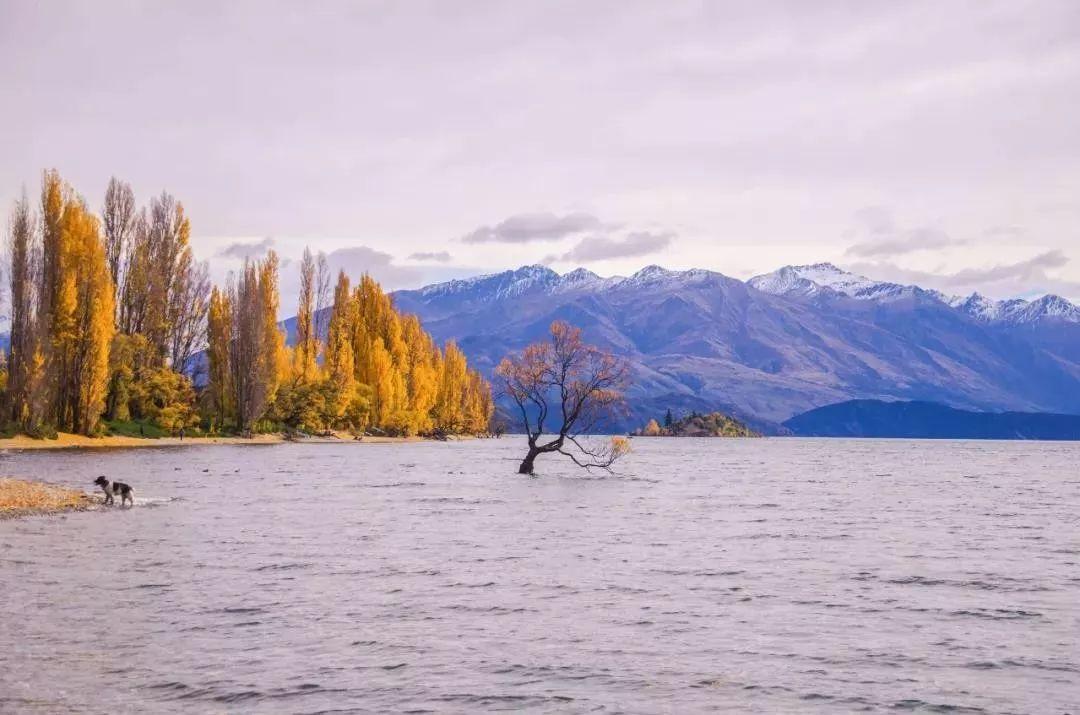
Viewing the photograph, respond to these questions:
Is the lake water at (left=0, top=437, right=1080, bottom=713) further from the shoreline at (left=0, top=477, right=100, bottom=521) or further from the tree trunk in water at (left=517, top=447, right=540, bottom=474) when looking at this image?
the tree trunk in water at (left=517, top=447, right=540, bottom=474)

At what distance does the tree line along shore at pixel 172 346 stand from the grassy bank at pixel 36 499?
45.4 metres

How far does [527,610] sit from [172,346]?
103 metres

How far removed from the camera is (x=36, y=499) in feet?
139

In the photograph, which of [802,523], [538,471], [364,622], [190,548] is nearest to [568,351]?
[538,471]

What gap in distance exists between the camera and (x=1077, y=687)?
17.4 metres

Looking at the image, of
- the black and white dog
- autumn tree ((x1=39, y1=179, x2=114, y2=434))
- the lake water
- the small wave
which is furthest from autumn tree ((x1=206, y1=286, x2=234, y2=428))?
the small wave

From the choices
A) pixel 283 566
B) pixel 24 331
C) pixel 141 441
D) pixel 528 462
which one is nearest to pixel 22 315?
pixel 24 331

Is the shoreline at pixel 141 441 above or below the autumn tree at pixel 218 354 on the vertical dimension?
below

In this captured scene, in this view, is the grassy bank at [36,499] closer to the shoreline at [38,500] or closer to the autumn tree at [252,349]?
the shoreline at [38,500]

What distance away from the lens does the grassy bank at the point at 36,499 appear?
131 ft

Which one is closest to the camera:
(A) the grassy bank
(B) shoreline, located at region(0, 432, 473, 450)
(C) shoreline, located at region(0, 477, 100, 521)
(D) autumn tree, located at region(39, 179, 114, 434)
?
(C) shoreline, located at region(0, 477, 100, 521)

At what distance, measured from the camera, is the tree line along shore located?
9200 centimetres

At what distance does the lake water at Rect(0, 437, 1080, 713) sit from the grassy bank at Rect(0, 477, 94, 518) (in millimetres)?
1779

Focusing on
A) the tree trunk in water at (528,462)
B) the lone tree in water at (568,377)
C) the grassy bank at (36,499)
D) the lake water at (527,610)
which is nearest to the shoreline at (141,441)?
the tree trunk in water at (528,462)
